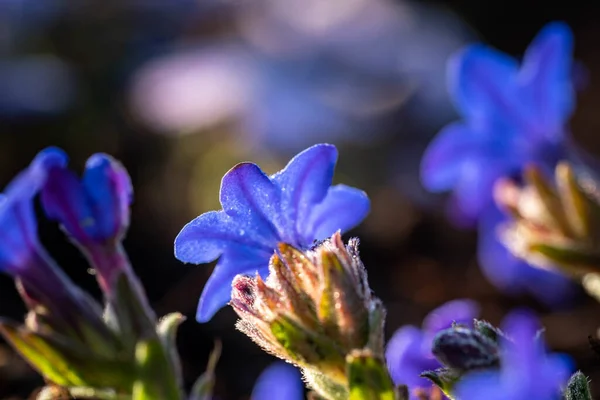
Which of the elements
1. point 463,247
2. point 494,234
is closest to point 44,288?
point 494,234

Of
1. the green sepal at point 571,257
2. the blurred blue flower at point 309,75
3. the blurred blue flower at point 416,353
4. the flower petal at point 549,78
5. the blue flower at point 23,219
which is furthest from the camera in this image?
the blurred blue flower at point 309,75

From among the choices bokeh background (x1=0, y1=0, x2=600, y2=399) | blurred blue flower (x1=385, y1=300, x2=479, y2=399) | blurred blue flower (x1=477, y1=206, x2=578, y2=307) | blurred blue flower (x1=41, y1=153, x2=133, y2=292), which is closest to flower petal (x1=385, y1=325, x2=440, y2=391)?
blurred blue flower (x1=385, y1=300, x2=479, y2=399)

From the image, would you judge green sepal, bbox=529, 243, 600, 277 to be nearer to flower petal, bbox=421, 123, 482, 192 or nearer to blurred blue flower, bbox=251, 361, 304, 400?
flower petal, bbox=421, 123, 482, 192

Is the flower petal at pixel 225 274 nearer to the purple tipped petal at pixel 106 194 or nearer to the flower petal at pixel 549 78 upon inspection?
the purple tipped petal at pixel 106 194

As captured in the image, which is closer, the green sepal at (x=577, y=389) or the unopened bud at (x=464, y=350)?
the unopened bud at (x=464, y=350)

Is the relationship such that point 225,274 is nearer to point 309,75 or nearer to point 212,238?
point 212,238

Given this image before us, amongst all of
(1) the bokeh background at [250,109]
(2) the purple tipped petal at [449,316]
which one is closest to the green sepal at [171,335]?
(2) the purple tipped petal at [449,316]

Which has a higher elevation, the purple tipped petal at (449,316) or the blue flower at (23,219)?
the purple tipped petal at (449,316)
